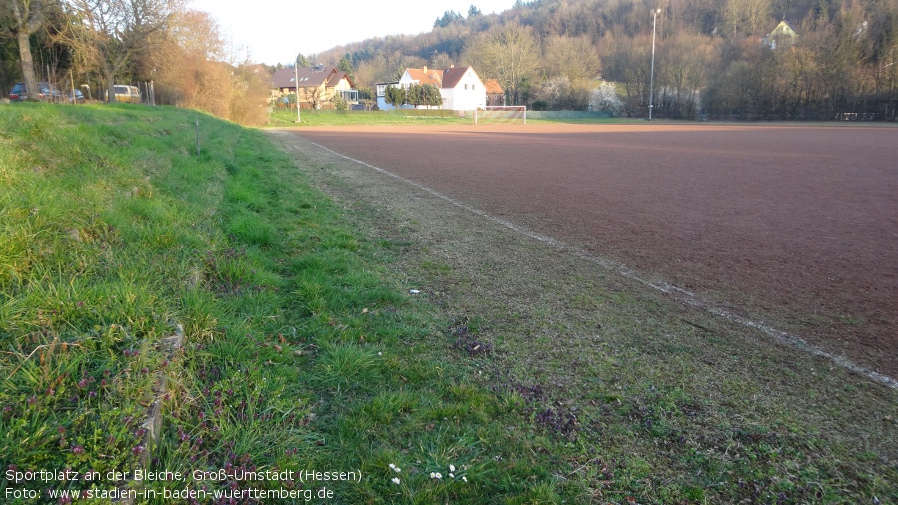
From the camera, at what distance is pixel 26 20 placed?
20906mm

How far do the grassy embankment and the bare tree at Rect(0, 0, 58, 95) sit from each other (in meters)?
21.3

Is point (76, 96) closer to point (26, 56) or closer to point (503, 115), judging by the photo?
point (26, 56)

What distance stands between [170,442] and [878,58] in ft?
223

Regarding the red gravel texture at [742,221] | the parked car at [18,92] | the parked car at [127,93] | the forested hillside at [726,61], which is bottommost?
the red gravel texture at [742,221]

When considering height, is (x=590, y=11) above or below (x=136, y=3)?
above

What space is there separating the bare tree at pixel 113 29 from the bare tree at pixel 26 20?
357cm

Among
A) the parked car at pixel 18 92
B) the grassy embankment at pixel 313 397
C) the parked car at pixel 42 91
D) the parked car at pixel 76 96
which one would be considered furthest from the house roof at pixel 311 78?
the grassy embankment at pixel 313 397

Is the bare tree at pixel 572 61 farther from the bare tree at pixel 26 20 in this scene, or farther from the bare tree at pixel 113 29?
the bare tree at pixel 26 20

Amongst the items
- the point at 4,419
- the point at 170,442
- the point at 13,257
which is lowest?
the point at 170,442

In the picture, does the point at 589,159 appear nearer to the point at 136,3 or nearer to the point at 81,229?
the point at 81,229

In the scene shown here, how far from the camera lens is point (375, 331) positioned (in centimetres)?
445

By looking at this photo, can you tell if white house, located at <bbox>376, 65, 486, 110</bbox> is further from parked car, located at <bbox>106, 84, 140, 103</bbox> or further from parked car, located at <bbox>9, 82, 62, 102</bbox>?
parked car, located at <bbox>9, 82, 62, 102</bbox>

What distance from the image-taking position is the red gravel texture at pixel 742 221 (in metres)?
5.20

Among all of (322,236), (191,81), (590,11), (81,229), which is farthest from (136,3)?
(590,11)
